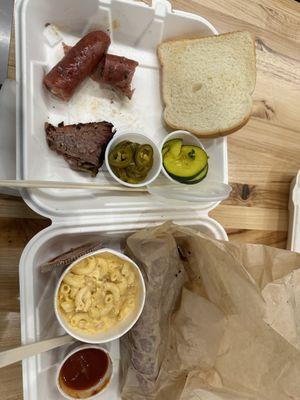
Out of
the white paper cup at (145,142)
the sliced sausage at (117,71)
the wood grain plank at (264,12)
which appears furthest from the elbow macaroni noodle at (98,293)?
the wood grain plank at (264,12)

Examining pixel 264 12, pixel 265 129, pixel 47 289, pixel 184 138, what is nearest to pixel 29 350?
pixel 47 289

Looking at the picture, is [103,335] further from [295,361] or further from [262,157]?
[262,157]

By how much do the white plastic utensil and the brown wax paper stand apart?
0.22 metres

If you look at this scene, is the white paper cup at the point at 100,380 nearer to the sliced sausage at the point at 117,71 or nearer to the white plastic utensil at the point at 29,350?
the white plastic utensil at the point at 29,350

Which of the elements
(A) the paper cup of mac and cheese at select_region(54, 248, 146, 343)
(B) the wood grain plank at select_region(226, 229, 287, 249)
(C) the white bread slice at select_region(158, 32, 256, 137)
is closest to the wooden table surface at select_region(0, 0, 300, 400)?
(B) the wood grain plank at select_region(226, 229, 287, 249)

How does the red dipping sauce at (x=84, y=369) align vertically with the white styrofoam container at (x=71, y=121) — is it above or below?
below

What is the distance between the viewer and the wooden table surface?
143cm

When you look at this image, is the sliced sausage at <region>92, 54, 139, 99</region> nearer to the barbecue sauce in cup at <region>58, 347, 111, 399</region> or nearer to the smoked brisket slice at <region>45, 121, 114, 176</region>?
the smoked brisket slice at <region>45, 121, 114, 176</region>

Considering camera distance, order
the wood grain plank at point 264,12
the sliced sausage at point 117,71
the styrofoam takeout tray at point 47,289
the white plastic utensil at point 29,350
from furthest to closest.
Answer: the wood grain plank at point 264,12 → the sliced sausage at point 117,71 → the styrofoam takeout tray at point 47,289 → the white plastic utensil at point 29,350

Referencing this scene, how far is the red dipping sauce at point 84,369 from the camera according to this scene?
1.10m

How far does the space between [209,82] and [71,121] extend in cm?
48

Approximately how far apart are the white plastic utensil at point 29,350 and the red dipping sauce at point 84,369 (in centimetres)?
6

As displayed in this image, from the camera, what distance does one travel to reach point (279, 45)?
1544 mm

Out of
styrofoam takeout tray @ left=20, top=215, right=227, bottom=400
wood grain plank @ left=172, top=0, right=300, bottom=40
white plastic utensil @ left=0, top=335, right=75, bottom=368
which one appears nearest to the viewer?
white plastic utensil @ left=0, top=335, right=75, bottom=368
